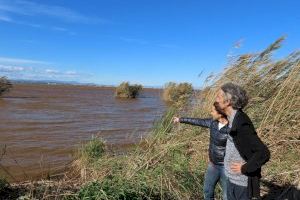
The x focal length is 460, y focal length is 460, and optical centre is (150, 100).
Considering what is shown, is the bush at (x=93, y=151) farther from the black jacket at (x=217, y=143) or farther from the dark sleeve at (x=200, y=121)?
the black jacket at (x=217, y=143)

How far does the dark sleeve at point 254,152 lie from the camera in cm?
351

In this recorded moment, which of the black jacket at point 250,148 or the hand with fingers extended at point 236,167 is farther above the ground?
the black jacket at point 250,148

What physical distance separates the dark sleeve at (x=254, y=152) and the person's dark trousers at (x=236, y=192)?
0.22 m

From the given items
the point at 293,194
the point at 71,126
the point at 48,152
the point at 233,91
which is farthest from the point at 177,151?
the point at 71,126

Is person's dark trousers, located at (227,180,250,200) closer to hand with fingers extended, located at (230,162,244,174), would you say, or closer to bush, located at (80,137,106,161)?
hand with fingers extended, located at (230,162,244,174)

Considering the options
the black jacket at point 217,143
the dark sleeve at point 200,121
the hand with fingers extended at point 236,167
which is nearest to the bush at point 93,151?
the dark sleeve at point 200,121

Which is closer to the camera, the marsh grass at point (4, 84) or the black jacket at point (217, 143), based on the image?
the black jacket at point (217, 143)

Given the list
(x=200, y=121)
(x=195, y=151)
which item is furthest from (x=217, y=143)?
(x=195, y=151)

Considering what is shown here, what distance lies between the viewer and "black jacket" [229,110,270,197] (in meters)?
3.52

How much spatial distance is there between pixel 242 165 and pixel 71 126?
1251 centimetres

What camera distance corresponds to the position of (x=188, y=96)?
880cm

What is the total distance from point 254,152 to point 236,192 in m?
0.44

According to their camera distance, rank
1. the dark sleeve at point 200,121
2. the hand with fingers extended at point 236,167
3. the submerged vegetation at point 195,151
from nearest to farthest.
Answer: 1. the hand with fingers extended at point 236,167
2. the dark sleeve at point 200,121
3. the submerged vegetation at point 195,151

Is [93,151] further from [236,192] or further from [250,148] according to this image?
[250,148]
